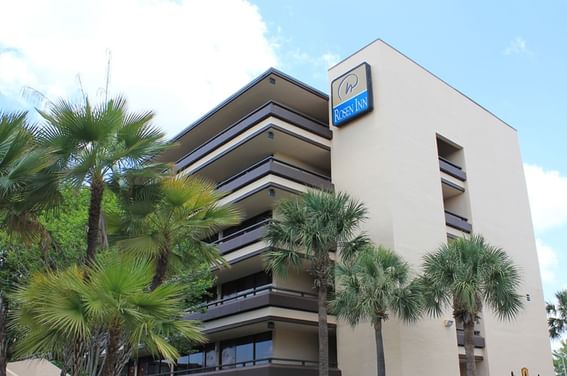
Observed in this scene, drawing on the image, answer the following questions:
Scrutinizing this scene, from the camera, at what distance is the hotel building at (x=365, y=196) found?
26.5m

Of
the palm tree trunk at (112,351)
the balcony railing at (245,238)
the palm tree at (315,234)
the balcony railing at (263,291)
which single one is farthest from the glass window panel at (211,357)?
the palm tree trunk at (112,351)

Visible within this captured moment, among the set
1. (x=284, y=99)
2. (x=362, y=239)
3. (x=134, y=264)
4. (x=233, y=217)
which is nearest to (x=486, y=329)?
(x=362, y=239)

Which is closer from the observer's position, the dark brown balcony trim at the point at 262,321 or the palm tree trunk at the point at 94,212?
the palm tree trunk at the point at 94,212

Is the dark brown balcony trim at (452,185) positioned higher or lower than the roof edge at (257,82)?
lower

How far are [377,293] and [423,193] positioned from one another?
8.41 m

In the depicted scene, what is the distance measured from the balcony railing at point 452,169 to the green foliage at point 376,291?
935 centimetres

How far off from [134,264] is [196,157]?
78.5 ft

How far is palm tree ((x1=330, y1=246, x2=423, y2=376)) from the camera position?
22.5 metres

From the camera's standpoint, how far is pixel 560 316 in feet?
134

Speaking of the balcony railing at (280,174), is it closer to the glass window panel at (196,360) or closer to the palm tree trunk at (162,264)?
the glass window panel at (196,360)

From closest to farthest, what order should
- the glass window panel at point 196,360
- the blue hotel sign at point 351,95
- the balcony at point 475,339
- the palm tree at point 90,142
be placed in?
the palm tree at point 90,142, the balcony at point 475,339, the blue hotel sign at point 351,95, the glass window panel at point 196,360

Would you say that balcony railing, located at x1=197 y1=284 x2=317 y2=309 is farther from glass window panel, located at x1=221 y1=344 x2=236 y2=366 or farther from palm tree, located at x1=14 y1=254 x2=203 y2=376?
palm tree, located at x1=14 y1=254 x2=203 y2=376

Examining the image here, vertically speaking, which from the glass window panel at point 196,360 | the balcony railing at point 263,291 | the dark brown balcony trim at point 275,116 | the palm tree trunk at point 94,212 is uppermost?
the dark brown balcony trim at point 275,116

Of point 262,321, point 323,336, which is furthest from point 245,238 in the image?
point 323,336
